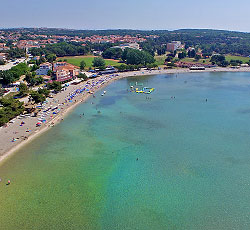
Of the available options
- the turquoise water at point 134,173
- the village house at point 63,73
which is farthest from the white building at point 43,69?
the turquoise water at point 134,173

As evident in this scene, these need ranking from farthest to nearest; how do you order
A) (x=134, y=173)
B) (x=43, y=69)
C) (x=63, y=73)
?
(x=43, y=69) < (x=63, y=73) < (x=134, y=173)

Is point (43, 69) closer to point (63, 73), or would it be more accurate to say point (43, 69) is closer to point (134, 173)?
point (63, 73)

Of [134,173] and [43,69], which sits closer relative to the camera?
[134,173]

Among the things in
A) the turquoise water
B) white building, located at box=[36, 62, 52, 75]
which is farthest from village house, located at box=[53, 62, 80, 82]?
the turquoise water

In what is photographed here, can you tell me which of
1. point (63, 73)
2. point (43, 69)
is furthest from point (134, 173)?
point (43, 69)

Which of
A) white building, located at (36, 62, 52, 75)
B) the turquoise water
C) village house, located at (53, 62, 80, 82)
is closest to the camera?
the turquoise water

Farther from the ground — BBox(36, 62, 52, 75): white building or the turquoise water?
BBox(36, 62, 52, 75): white building

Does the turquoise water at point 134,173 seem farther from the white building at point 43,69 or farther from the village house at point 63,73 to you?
the white building at point 43,69

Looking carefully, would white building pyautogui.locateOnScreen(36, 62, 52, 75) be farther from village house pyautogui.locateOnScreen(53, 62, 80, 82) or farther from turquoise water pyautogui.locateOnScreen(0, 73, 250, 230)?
turquoise water pyautogui.locateOnScreen(0, 73, 250, 230)

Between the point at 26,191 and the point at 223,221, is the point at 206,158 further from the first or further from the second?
the point at 26,191
